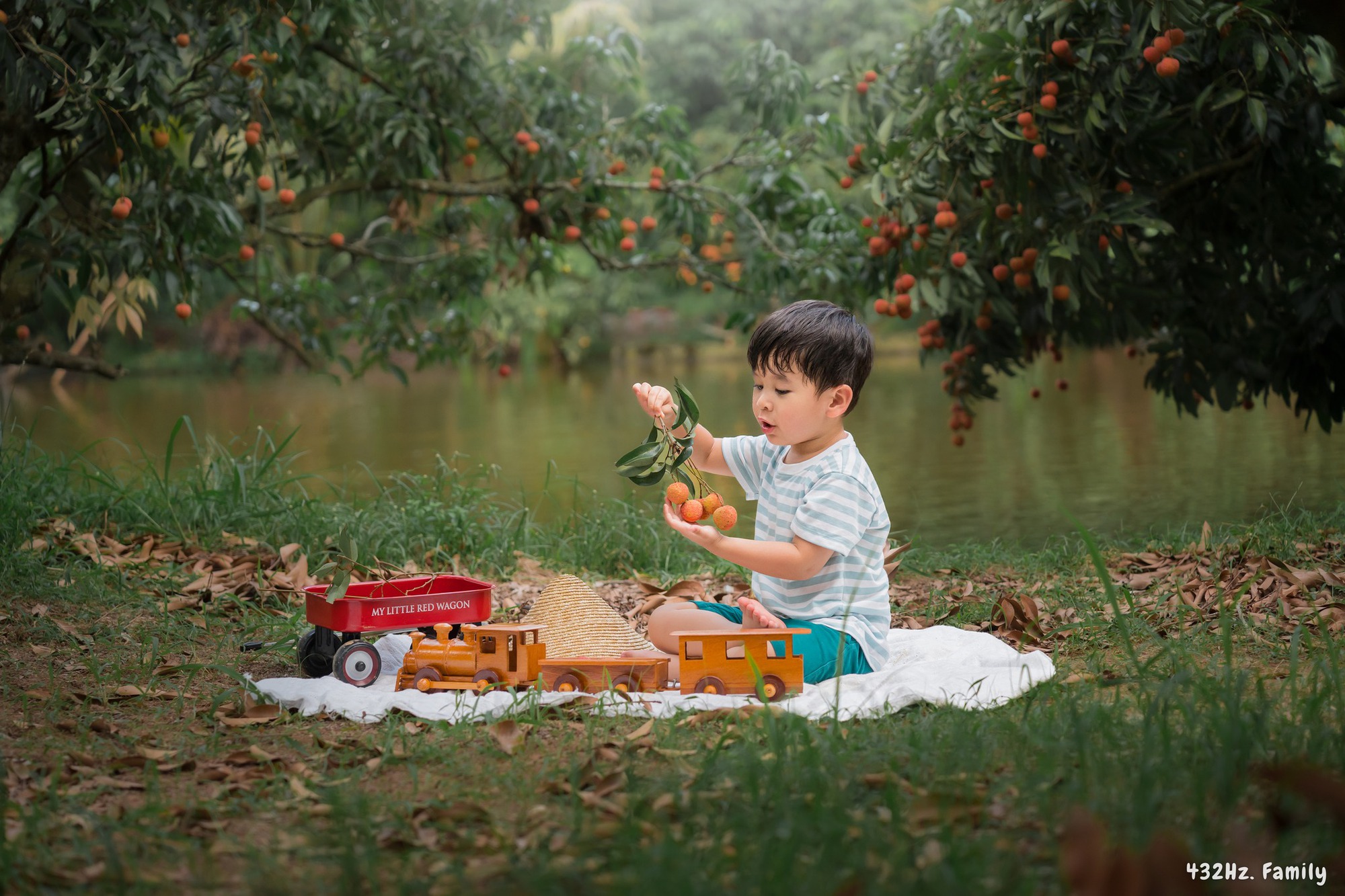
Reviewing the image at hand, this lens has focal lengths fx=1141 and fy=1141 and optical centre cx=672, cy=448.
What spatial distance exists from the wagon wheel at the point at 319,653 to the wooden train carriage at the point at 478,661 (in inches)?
8.9

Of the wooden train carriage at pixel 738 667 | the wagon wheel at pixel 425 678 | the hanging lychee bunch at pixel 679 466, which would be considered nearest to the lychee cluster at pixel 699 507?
the hanging lychee bunch at pixel 679 466

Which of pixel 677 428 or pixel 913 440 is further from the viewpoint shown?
pixel 913 440

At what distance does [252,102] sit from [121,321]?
103 centimetres

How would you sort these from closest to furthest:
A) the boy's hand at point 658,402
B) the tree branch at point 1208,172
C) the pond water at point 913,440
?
the boy's hand at point 658,402 < the tree branch at point 1208,172 < the pond water at point 913,440

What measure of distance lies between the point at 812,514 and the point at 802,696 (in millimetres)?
460

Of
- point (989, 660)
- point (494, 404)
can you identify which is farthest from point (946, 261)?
point (494, 404)

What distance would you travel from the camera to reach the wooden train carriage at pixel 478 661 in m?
2.91

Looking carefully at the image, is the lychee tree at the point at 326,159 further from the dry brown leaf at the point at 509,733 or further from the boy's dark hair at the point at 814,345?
the dry brown leaf at the point at 509,733

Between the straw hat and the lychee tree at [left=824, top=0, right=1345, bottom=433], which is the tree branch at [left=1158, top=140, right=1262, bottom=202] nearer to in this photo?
the lychee tree at [left=824, top=0, right=1345, bottom=433]

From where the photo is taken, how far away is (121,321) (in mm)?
4609

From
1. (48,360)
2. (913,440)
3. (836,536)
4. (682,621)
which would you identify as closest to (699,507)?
(836,536)

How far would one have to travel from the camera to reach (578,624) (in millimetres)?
3246

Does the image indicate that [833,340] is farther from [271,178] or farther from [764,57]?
[764,57]

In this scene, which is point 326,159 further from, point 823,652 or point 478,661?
point 823,652
